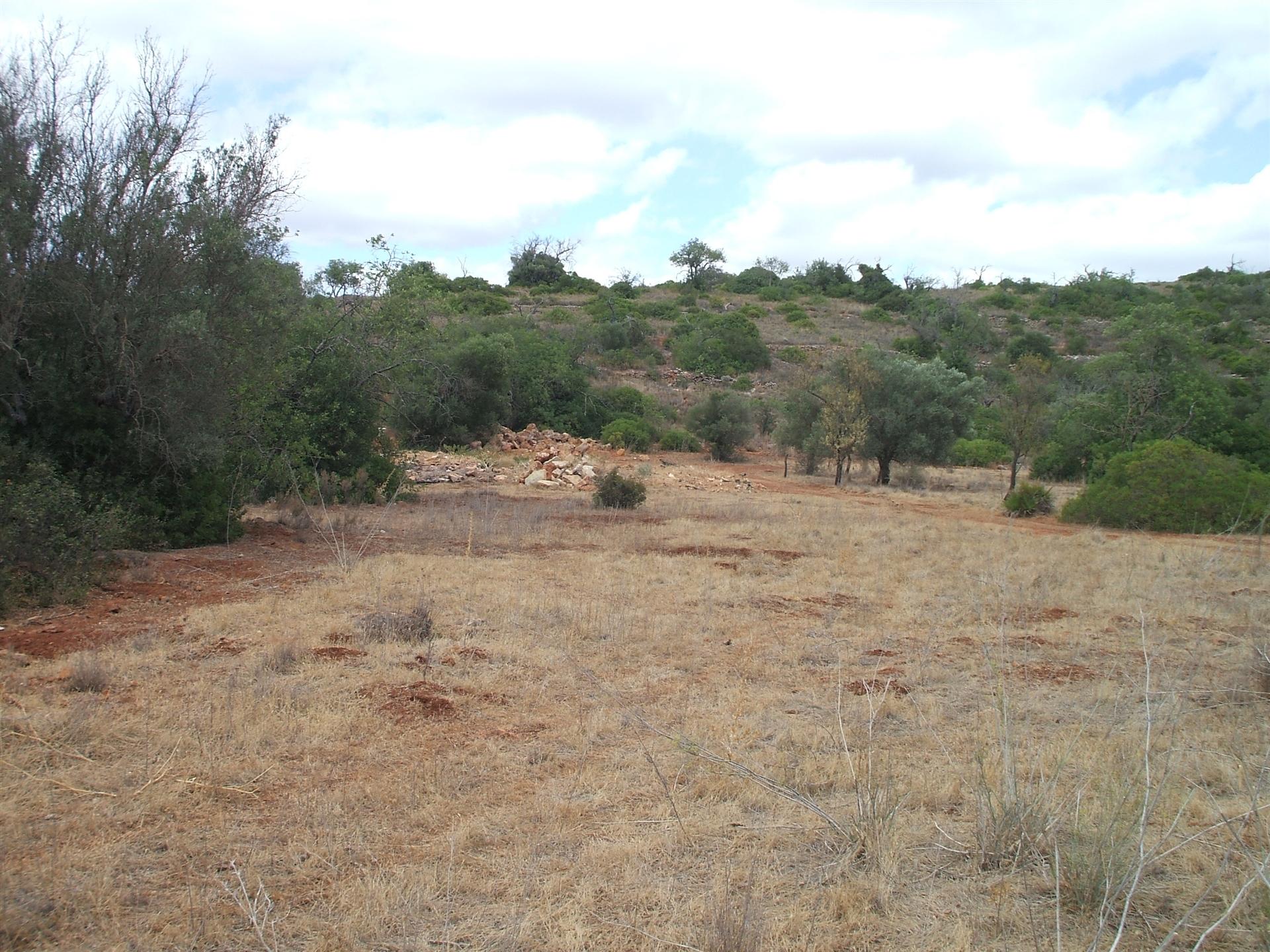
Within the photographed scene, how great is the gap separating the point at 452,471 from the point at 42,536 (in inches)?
562

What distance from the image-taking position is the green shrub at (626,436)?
31609mm

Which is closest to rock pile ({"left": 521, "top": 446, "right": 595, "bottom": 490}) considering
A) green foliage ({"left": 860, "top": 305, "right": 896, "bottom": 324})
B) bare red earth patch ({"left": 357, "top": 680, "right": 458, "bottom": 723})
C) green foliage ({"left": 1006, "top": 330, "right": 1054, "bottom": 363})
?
bare red earth patch ({"left": 357, "top": 680, "right": 458, "bottom": 723})

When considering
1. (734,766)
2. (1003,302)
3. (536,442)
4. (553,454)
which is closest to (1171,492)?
(553,454)

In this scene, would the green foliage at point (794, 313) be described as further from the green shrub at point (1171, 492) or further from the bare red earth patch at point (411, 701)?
the bare red earth patch at point (411, 701)

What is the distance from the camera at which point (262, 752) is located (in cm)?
514

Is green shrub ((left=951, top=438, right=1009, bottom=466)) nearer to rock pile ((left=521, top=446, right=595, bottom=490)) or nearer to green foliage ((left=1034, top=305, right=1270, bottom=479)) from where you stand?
green foliage ((left=1034, top=305, right=1270, bottom=479))

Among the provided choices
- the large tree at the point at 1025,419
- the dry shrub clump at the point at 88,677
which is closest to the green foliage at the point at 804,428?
the large tree at the point at 1025,419

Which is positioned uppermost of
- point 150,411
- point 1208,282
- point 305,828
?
point 1208,282

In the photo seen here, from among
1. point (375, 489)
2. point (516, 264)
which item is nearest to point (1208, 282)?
point (516, 264)

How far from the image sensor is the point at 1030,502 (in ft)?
63.9

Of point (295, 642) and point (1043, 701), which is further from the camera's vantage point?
point (295, 642)

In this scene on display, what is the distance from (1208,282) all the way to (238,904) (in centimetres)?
7009

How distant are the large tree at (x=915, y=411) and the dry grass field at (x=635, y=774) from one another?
15879 millimetres

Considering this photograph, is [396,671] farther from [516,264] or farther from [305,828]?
[516,264]
